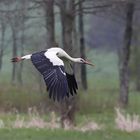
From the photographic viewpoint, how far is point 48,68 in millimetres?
6664

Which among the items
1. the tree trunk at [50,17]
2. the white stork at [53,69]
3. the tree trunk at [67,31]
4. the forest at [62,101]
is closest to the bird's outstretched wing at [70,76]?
the forest at [62,101]

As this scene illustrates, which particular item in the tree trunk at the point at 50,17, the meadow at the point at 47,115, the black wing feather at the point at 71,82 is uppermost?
the tree trunk at the point at 50,17

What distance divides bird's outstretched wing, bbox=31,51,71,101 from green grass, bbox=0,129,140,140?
5402 millimetres

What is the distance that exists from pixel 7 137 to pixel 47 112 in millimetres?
8364

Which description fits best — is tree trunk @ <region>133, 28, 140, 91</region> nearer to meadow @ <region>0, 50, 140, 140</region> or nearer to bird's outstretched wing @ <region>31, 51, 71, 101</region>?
meadow @ <region>0, 50, 140, 140</region>

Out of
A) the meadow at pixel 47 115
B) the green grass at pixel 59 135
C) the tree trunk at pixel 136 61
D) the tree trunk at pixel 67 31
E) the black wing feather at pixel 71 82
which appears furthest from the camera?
the tree trunk at pixel 136 61

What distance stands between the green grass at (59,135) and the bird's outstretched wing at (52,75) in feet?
17.7

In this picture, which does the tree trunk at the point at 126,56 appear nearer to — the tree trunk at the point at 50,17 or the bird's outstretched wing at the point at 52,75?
the tree trunk at the point at 50,17

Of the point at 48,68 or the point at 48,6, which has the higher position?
the point at 48,6

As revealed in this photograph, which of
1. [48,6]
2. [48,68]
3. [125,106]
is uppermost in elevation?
[48,6]

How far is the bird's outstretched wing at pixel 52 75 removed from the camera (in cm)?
655

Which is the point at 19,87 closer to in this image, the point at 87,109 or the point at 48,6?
the point at 87,109

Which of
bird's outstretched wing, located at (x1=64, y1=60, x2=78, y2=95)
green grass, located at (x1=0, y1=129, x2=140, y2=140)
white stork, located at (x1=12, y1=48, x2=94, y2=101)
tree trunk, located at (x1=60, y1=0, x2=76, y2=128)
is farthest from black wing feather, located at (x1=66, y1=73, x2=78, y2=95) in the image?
tree trunk, located at (x1=60, y1=0, x2=76, y2=128)

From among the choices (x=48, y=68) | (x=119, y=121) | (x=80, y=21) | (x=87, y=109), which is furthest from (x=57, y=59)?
(x=80, y=21)
